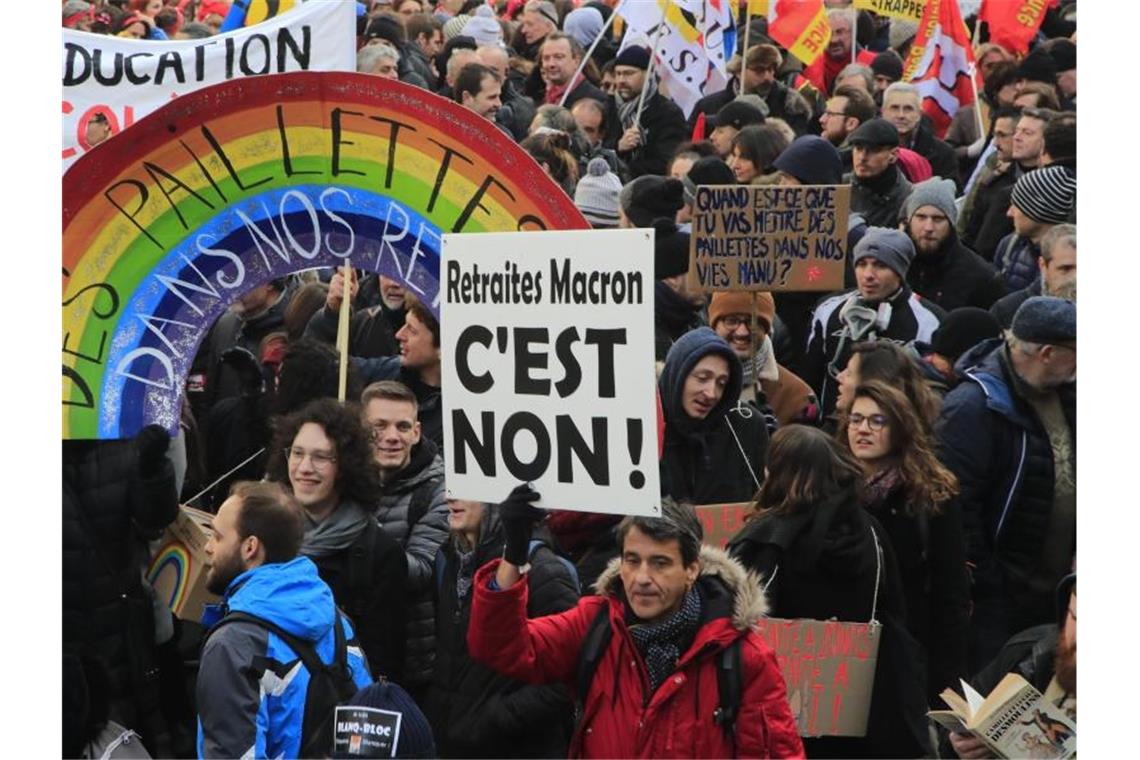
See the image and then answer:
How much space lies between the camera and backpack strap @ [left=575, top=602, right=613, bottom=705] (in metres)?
4.86

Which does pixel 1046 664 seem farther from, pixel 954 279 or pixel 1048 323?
pixel 954 279

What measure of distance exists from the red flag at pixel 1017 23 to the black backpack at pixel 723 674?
11.2 metres

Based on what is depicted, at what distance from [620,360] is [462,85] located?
7.24 m

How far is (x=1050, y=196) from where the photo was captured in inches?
360

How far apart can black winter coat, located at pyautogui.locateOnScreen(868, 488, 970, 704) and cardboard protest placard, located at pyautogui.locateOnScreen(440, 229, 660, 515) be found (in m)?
1.58

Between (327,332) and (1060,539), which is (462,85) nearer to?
(327,332)

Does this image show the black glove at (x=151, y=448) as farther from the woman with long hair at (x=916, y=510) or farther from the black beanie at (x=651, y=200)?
the black beanie at (x=651, y=200)

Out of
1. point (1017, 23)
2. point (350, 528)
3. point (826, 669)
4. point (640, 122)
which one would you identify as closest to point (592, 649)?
point (826, 669)

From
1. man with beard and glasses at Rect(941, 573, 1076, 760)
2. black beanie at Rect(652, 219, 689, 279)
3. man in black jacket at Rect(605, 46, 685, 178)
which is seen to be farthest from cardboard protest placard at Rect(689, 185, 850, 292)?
man in black jacket at Rect(605, 46, 685, 178)

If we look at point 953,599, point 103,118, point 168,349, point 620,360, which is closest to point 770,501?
point 953,599

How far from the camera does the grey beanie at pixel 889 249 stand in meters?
8.27

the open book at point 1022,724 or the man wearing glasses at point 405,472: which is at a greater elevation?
the man wearing glasses at point 405,472

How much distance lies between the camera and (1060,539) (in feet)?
21.9

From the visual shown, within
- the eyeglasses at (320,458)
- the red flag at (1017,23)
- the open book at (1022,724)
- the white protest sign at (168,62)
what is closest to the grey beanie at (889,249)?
the white protest sign at (168,62)
